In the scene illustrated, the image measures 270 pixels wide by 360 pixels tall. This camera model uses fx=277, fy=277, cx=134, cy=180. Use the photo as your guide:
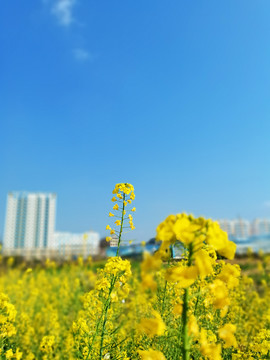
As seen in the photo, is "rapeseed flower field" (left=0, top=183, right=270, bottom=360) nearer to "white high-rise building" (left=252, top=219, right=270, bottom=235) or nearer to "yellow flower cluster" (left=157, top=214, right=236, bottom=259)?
"yellow flower cluster" (left=157, top=214, right=236, bottom=259)

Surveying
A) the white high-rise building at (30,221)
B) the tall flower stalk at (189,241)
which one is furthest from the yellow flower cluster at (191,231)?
the white high-rise building at (30,221)

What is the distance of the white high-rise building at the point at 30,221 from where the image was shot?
119625mm

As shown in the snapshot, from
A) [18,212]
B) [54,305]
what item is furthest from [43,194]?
[54,305]

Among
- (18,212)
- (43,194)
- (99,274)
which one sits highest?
(43,194)

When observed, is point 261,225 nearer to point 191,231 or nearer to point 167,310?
point 167,310

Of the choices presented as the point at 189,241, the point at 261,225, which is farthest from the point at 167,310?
the point at 261,225

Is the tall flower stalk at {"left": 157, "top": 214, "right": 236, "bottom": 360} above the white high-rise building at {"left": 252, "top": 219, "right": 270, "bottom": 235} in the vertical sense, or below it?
below

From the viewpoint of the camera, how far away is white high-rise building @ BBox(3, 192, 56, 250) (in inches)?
4710

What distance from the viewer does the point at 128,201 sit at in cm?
289

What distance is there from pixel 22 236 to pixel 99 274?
5122 inches

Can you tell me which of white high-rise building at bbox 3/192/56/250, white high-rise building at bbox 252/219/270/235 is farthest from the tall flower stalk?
white high-rise building at bbox 3/192/56/250

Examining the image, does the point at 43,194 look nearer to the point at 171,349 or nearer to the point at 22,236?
the point at 22,236

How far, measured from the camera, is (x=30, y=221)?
12200cm

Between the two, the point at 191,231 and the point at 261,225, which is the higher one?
the point at 261,225
